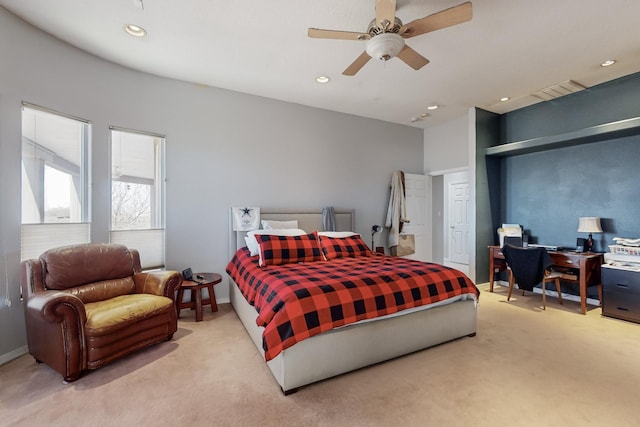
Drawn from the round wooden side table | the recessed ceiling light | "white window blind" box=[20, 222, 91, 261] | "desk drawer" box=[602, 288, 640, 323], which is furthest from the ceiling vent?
"white window blind" box=[20, 222, 91, 261]

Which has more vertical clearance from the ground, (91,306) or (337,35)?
(337,35)

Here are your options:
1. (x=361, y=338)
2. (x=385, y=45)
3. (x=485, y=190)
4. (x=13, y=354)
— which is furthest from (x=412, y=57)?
(x=13, y=354)

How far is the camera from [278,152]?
14.2ft

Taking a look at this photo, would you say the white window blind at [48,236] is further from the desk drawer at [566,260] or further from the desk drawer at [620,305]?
the desk drawer at [620,305]

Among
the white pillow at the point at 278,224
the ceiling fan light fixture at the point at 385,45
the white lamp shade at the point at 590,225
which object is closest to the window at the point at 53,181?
the white pillow at the point at 278,224

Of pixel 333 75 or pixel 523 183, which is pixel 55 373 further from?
pixel 523 183

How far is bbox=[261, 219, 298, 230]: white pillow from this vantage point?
3996 millimetres

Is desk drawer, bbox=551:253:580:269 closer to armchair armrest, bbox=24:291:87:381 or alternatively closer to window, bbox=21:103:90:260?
armchair armrest, bbox=24:291:87:381

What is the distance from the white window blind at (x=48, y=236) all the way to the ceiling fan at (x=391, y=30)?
9.68ft

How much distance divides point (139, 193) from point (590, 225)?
558 cm

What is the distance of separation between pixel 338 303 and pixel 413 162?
4185 millimetres

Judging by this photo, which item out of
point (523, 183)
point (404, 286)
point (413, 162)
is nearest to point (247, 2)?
point (404, 286)

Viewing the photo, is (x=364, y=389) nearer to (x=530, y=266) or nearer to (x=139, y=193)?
(x=530, y=266)

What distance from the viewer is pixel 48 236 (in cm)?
279
